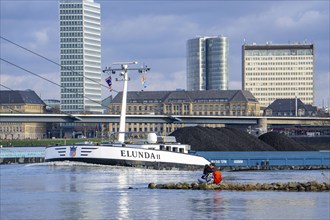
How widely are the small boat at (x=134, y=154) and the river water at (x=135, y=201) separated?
12211mm

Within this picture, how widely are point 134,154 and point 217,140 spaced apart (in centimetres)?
2567

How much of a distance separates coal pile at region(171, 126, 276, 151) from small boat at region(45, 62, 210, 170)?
50.4ft

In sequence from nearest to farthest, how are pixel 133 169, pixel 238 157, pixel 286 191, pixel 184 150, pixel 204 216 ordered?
1. pixel 204 216
2. pixel 286 191
3. pixel 133 169
4. pixel 184 150
5. pixel 238 157

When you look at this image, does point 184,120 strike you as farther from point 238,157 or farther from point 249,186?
point 249,186

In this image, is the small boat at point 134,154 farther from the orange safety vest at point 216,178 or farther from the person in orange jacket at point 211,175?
the orange safety vest at point 216,178

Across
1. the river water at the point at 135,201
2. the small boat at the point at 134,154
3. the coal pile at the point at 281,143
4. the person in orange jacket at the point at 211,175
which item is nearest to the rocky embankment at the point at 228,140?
the coal pile at the point at 281,143

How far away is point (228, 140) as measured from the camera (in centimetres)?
11475

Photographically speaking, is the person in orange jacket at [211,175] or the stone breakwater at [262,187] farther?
the person in orange jacket at [211,175]

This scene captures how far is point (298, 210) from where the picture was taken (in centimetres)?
4684

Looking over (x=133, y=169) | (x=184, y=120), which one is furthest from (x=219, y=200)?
(x=184, y=120)

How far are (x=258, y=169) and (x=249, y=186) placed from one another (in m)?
37.2

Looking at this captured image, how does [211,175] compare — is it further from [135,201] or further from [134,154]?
[134,154]

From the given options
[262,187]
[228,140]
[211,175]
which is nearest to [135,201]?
[262,187]

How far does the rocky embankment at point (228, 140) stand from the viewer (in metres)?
109
